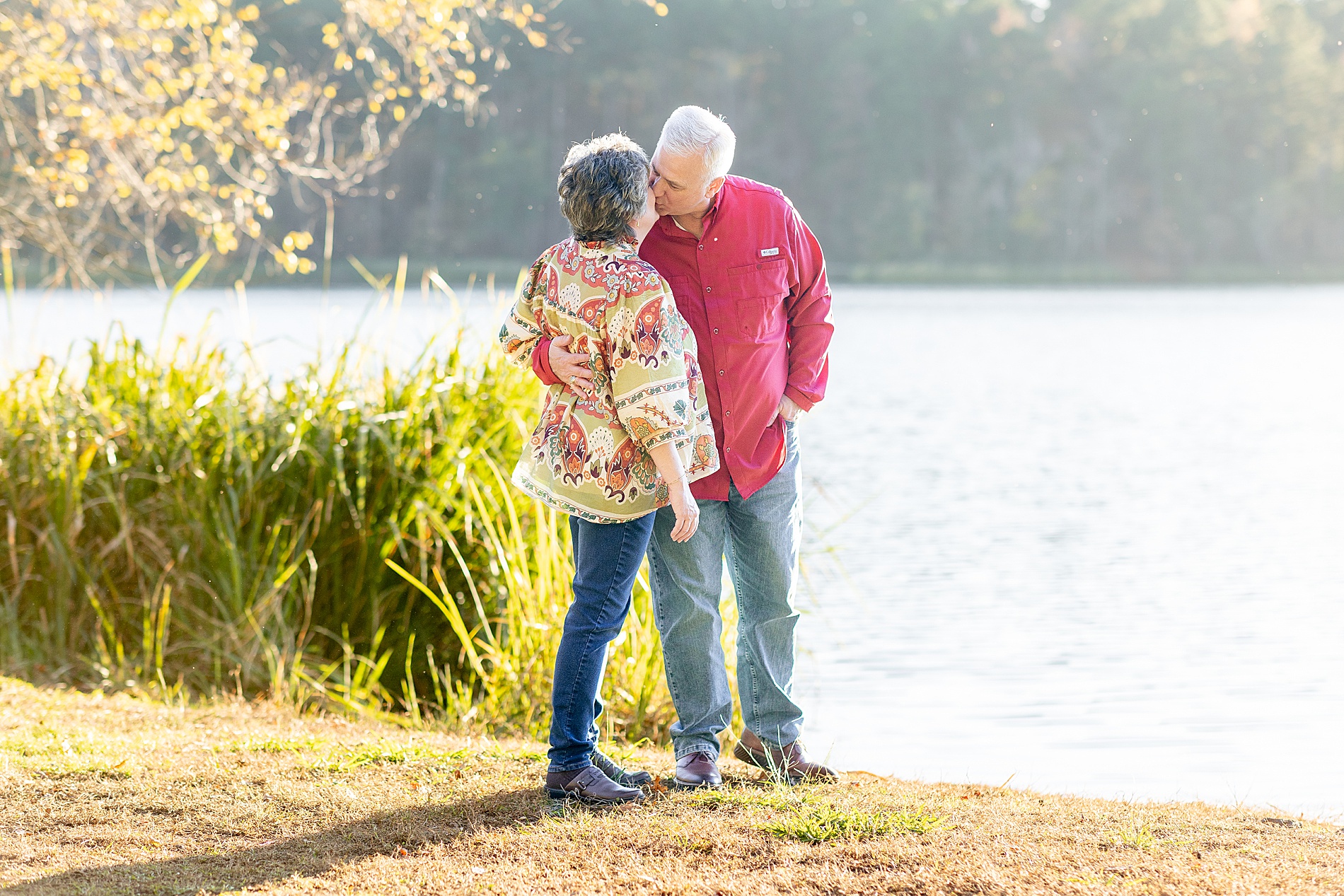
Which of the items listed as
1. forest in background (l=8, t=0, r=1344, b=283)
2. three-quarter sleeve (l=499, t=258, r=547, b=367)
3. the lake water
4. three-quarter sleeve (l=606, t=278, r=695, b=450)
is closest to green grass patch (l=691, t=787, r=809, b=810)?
three-quarter sleeve (l=606, t=278, r=695, b=450)

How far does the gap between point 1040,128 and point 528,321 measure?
169 feet

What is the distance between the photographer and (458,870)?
8.36ft

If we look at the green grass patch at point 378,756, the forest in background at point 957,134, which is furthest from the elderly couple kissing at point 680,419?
the forest in background at point 957,134

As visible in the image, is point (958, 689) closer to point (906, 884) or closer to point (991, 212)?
point (906, 884)

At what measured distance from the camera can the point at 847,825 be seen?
273 cm

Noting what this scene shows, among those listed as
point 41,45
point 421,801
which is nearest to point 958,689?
point 421,801

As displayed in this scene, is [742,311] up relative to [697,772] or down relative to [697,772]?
up

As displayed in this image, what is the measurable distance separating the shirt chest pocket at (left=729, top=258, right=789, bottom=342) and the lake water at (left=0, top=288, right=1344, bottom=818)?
1.90m

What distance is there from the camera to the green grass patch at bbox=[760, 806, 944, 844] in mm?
2695

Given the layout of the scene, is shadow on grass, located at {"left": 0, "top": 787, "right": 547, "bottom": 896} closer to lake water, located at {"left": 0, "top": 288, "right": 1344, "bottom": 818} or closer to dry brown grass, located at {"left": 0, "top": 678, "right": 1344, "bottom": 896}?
dry brown grass, located at {"left": 0, "top": 678, "right": 1344, "bottom": 896}

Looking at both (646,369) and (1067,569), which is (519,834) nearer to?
(646,369)

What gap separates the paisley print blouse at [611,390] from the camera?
2.73 meters

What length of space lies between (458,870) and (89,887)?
675 millimetres

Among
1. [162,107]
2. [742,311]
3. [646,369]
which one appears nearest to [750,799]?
[646,369]
